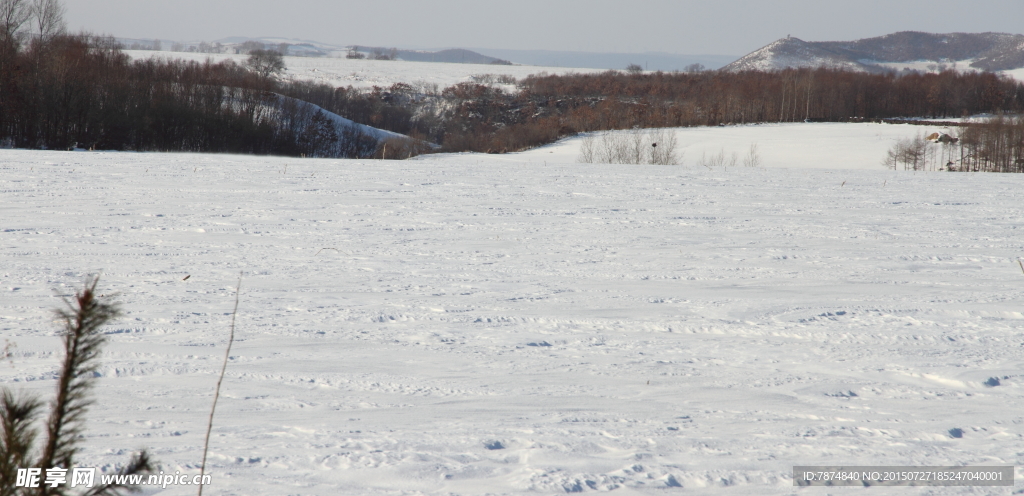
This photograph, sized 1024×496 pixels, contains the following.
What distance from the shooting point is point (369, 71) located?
4486 inches

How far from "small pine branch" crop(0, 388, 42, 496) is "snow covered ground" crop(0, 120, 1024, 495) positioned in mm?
1718

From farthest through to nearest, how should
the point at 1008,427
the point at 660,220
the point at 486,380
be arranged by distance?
the point at 660,220 → the point at 486,380 → the point at 1008,427

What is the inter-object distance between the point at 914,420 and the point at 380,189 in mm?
10277

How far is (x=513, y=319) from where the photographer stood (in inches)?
195

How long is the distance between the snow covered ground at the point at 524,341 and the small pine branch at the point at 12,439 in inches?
67.7

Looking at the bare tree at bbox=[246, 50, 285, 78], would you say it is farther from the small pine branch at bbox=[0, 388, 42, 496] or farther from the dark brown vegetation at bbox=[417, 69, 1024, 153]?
the small pine branch at bbox=[0, 388, 42, 496]

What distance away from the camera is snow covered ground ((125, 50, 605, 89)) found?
323ft

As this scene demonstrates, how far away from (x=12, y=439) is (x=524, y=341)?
12.0 feet

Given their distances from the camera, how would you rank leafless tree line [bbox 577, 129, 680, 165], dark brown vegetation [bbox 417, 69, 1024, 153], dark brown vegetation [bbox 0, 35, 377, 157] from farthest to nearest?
1. dark brown vegetation [bbox 417, 69, 1024, 153]
2. dark brown vegetation [bbox 0, 35, 377, 157]
3. leafless tree line [bbox 577, 129, 680, 165]

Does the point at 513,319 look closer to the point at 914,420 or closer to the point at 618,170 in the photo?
the point at 914,420

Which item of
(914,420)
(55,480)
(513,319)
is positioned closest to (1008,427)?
(914,420)

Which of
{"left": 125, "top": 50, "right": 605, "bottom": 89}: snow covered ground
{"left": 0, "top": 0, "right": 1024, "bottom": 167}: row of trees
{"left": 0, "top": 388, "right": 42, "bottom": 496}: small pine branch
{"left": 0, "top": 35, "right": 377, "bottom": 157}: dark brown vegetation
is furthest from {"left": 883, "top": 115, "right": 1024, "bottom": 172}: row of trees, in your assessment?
{"left": 125, "top": 50, "right": 605, "bottom": 89}: snow covered ground

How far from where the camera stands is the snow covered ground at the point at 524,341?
2859 millimetres

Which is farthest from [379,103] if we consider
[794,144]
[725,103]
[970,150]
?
[970,150]
